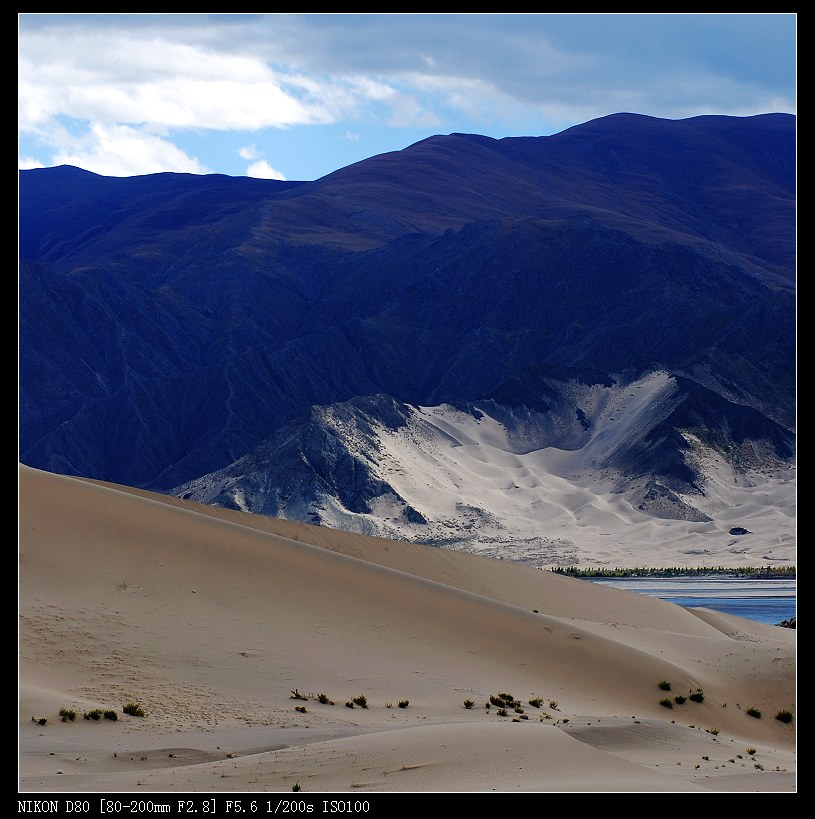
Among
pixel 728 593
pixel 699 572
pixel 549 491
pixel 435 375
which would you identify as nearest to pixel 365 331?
pixel 435 375

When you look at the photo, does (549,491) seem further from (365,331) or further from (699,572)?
(365,331)

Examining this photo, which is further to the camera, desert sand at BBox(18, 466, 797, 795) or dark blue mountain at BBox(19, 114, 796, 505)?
dark blue mountain at BBox(19, 114, 796, 505)

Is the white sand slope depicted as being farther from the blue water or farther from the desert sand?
the desert sand

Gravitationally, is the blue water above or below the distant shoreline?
below

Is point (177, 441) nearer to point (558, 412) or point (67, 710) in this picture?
point (558, 412)

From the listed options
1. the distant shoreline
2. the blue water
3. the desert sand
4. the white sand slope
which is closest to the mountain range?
the white sand slope

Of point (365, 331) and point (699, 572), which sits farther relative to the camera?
point (365, 331)
